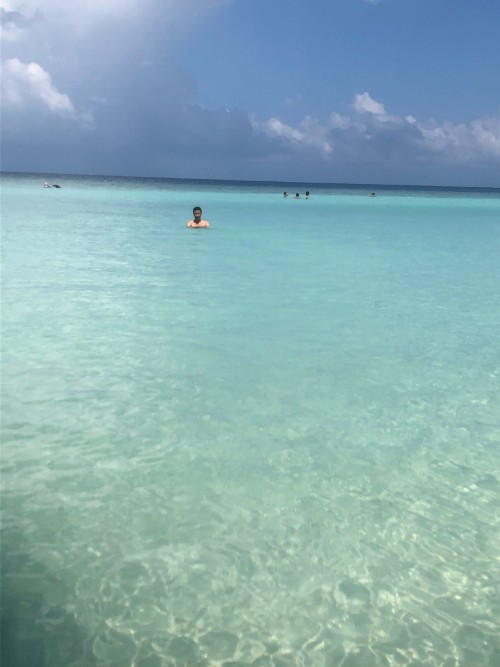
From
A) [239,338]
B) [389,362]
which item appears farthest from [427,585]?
[239,338]

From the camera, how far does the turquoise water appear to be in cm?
278

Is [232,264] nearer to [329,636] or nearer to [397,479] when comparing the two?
[397,479]

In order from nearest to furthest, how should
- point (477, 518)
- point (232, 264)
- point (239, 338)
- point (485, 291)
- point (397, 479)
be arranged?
point (477, 518) → point (397, 479) → point (239, 338) → point (485, 291) → point (232, 264)

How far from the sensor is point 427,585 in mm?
3074

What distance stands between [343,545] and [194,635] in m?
1.04

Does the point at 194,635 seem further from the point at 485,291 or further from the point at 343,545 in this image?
the point at 485,291

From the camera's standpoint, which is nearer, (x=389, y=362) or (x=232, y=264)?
(x=389, y=362)

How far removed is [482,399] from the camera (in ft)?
17.8

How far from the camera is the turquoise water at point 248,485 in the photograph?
278cm

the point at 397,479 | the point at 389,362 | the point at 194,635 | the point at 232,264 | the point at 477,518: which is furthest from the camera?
the point at 232,264

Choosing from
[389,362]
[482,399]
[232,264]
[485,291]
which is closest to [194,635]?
[482,399]

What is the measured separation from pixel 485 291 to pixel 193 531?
889 cm

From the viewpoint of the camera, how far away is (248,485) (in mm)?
3928

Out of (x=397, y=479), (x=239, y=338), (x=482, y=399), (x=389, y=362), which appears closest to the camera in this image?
(x=397, y=479)
